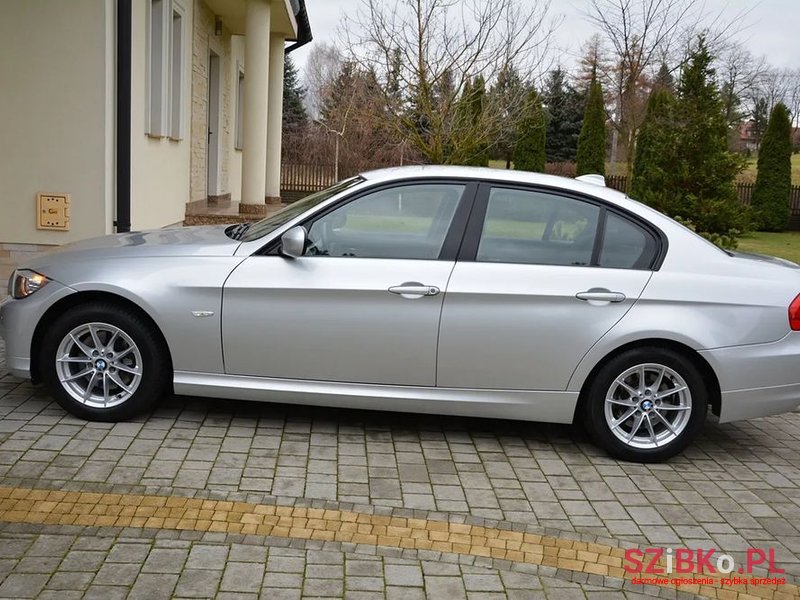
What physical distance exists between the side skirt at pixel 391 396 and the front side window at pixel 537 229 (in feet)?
2.75

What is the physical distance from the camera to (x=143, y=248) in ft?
18.3

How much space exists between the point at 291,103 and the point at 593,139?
24.6 metres

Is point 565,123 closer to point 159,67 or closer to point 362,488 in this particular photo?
point 159,67

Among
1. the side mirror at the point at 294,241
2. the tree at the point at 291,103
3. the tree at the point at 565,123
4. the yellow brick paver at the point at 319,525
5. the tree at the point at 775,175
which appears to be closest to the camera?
the yellow brick paver at the point at 319,525

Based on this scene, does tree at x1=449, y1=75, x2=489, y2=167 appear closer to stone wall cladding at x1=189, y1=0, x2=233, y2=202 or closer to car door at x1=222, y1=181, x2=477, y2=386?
stone wall cladding at x1=189, y1=0, x2=233, y2=202

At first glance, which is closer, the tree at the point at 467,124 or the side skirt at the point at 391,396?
the side skirt at the point at 391,396

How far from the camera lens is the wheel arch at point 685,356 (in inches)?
209

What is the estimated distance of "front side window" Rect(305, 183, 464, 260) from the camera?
213 inches

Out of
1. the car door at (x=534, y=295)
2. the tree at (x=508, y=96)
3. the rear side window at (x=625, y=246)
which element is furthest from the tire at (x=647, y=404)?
the tree at (x=508, y=96)

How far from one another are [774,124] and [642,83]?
15.6ft

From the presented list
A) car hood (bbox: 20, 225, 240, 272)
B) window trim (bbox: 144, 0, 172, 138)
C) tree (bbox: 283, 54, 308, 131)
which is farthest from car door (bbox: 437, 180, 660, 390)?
tree (bbox: 283, 54, 308, 131)

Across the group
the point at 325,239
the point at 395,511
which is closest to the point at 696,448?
the point at 395,511

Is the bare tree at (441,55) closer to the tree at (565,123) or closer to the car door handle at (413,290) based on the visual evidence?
the car door handle at (413,290)

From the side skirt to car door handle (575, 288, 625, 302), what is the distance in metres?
0.59
